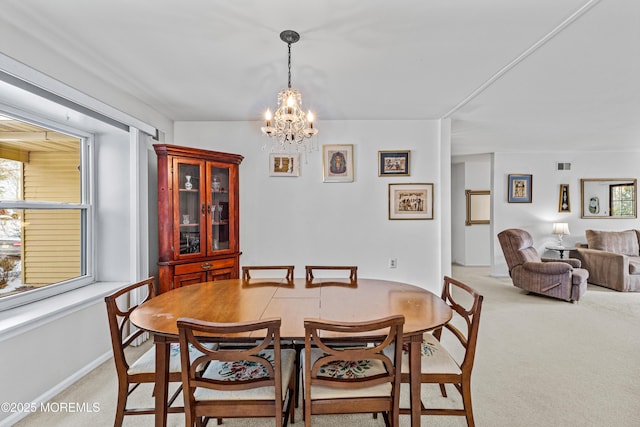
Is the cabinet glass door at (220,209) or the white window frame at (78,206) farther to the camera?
the cabinet glass door at (220,209)

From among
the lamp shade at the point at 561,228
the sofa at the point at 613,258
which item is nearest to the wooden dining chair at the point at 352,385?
the sofa at the point at 613,258

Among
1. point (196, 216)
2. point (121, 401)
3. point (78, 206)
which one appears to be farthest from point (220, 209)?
point (121, 401)

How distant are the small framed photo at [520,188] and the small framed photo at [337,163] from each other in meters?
3.86

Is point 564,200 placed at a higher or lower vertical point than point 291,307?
higher

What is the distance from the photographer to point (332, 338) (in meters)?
1.38

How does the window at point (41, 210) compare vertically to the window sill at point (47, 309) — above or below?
above

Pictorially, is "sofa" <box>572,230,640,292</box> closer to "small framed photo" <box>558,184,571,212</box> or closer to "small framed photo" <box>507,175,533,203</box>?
"small framed photo" <box>558,184,571,212</box>

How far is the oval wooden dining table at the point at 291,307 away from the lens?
1464mm

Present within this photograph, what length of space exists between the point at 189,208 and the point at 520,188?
229 inches

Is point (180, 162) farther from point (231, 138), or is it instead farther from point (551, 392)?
point (551, 392)

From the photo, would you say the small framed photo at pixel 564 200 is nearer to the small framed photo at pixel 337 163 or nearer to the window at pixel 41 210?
the small framed photo at pixel 337 163

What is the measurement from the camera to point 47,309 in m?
2.16

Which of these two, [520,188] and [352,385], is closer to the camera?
[352,385]

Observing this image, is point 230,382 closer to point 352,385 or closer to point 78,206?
point 352,385
